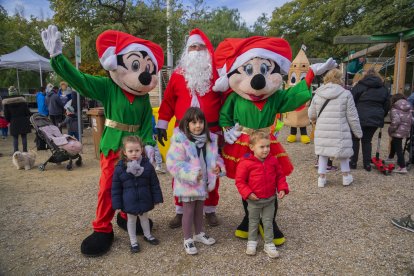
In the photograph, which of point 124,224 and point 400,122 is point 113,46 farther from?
point 400,122

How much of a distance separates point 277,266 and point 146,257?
1.15 metres

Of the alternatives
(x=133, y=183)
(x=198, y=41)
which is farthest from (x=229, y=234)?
(x=198, y=41)

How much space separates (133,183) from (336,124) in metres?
3.27

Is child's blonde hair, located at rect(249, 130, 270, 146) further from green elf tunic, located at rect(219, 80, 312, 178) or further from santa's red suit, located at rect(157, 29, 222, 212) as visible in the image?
santa's red suit, located at rect(157, 29, 222, 212)

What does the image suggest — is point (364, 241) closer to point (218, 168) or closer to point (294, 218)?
point (294, 218)

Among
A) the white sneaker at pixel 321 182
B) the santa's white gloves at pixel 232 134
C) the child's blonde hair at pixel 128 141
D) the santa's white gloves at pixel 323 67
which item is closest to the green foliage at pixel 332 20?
the white sneaker at pixel 321 182

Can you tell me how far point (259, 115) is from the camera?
3.03 meters

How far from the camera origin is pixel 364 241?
310 cm

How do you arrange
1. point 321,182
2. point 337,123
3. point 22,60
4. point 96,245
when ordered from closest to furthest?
1. point 96,245
2. point 337,123
3. point 321,182
4. point 22,60

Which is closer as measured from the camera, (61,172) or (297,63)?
(61,172)

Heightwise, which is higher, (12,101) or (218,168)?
(12,101)

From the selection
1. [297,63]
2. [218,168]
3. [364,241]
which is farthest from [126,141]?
[297,63]

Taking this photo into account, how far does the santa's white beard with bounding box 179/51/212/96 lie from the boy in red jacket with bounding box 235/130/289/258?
76 centimetres

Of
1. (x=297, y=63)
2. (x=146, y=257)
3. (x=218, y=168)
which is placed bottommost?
(x=146, y=257)
